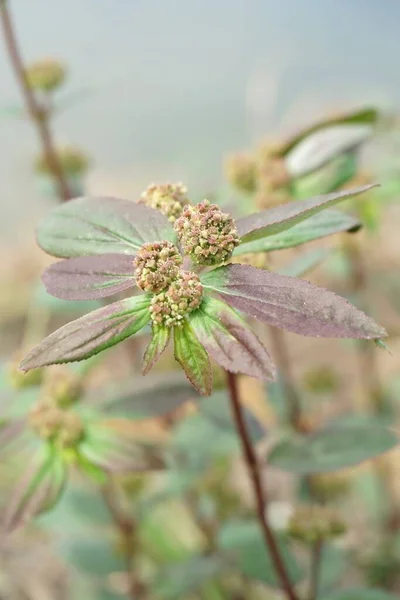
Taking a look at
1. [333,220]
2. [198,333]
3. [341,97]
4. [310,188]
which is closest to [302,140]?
[310,188]

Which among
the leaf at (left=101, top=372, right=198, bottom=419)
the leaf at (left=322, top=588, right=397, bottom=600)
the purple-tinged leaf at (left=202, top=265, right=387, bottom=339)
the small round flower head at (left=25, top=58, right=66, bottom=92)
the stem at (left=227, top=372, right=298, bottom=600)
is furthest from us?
the small round flower head at (left=25, top=58, right=66, bottom=92)

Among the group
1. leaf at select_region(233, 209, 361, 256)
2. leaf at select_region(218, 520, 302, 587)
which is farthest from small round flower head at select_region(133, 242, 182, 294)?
leaf at select_region(218, 520, 302, 587)

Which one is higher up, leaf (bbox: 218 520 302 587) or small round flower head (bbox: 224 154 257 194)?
small round flower head (bbox: 224 154 257 194)

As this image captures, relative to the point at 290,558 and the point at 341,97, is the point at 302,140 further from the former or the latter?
the point at 341,97

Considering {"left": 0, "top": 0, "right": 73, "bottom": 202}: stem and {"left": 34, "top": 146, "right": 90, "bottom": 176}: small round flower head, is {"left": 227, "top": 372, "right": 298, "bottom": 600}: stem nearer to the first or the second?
{"left": 0, "top": 0, "right": 73, "bottom": 202}: stem

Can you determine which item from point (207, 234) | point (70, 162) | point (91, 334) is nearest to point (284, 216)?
point (207, 234)
